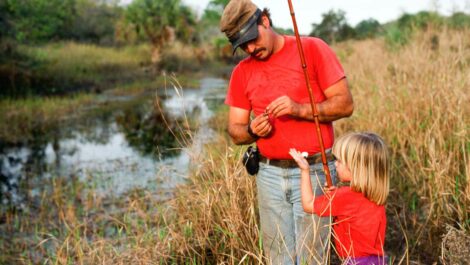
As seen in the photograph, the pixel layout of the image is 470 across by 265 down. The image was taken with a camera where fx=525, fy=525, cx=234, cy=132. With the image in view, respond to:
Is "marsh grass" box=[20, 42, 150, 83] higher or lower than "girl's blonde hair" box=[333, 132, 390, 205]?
lower

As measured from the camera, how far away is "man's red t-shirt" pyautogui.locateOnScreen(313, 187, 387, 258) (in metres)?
2.41

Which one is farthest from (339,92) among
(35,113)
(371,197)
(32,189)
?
(35,113)

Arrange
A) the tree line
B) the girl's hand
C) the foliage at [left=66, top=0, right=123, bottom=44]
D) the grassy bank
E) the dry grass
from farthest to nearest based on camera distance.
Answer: the foliage at [left=66, top=0, right=123, bottom=44]
the tree line
the dry grass
the grassy bank
the girl's hand

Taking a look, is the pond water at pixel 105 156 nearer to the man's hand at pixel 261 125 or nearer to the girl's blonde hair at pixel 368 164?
the man's hand at pixel 261 125

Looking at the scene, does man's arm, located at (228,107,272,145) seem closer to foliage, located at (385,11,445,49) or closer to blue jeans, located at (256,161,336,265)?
blue jeans, located at (256,161,336,265)

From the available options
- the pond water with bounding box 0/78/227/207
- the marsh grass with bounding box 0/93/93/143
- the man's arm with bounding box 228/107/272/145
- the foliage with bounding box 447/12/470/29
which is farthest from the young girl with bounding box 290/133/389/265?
the marsh grass with bounding box 0/93/93/143

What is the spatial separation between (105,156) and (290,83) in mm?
8228

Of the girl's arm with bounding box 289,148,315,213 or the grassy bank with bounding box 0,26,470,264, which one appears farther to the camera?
the grassy bank with bounding box 0,26,470,264

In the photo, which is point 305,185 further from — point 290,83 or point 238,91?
point 238,91

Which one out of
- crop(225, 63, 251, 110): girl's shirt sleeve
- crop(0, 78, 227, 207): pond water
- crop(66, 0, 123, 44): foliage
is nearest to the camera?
crop(225, 63, 251, 110): girl's shirt sleeve

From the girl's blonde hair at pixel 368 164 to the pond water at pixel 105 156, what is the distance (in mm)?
1721

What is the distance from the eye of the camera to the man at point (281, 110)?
8.38 feet

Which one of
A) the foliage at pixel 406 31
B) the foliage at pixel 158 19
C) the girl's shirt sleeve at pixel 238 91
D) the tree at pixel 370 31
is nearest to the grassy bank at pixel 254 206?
the girl's shirt sleeve at pixel 238 91

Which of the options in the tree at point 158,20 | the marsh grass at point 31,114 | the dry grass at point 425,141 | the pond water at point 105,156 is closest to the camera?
the dry grass at point 425,141
